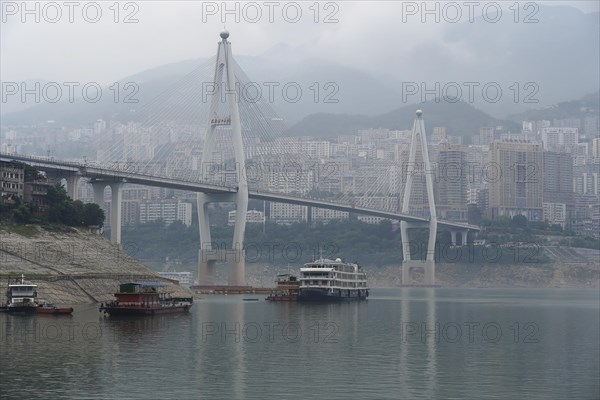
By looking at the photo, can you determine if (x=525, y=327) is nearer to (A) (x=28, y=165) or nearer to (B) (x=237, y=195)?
(A) (x=28, y=165)

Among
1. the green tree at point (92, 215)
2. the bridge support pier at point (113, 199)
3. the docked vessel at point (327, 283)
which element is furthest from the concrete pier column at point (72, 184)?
the docked vessel at point (327, 283)

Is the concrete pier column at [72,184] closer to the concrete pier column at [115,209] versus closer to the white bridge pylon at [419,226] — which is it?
the concrete pier column at [115,209]

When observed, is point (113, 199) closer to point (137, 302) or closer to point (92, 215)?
point (92, 215)

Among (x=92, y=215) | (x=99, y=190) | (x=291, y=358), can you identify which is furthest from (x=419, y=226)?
(x=291, y=358)

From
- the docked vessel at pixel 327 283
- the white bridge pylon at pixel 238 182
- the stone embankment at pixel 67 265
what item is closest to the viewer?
the stone embankment at pixel 67 265

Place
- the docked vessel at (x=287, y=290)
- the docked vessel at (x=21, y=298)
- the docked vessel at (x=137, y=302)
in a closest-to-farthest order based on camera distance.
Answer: the docked vessel at (x=21, y=298), the docked vessel at (x=137, y=302), the docked vessel at (x=287, y=290)

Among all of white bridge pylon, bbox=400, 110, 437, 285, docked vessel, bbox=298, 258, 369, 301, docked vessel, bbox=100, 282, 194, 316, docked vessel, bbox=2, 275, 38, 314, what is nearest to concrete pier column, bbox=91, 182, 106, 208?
docked vessel, bbox=298, 258, 369, 301

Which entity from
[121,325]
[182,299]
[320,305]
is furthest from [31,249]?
[320,305]

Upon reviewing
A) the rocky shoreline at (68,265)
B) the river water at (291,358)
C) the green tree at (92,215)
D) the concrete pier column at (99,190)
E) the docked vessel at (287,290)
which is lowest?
the river water at (291,358)
